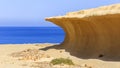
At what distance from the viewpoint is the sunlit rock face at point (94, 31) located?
21312mm

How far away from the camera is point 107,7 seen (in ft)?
76.9

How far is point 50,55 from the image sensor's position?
83.0 ft

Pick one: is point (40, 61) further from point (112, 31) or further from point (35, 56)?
point (112, 31)

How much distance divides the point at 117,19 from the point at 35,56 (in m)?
6.75

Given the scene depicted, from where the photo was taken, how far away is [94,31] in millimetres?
23969

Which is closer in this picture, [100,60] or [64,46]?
[100,60]

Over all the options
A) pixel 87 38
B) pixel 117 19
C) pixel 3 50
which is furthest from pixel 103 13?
pixel 3 50

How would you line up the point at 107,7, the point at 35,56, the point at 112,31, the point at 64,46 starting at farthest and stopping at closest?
the point at 64,46
the point at 35,56
the point at 107,7
the point at 112,31

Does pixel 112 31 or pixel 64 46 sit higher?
pixel 112 31

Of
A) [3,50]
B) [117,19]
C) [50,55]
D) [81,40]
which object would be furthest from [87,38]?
[3,50]

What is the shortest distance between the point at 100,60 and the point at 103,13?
276 cm

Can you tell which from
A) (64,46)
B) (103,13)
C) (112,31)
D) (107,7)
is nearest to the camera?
(103,13)

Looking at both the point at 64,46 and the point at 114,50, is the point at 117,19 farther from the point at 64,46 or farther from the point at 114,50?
the point at 64,46

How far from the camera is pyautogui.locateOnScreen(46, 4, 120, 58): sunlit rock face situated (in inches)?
839
